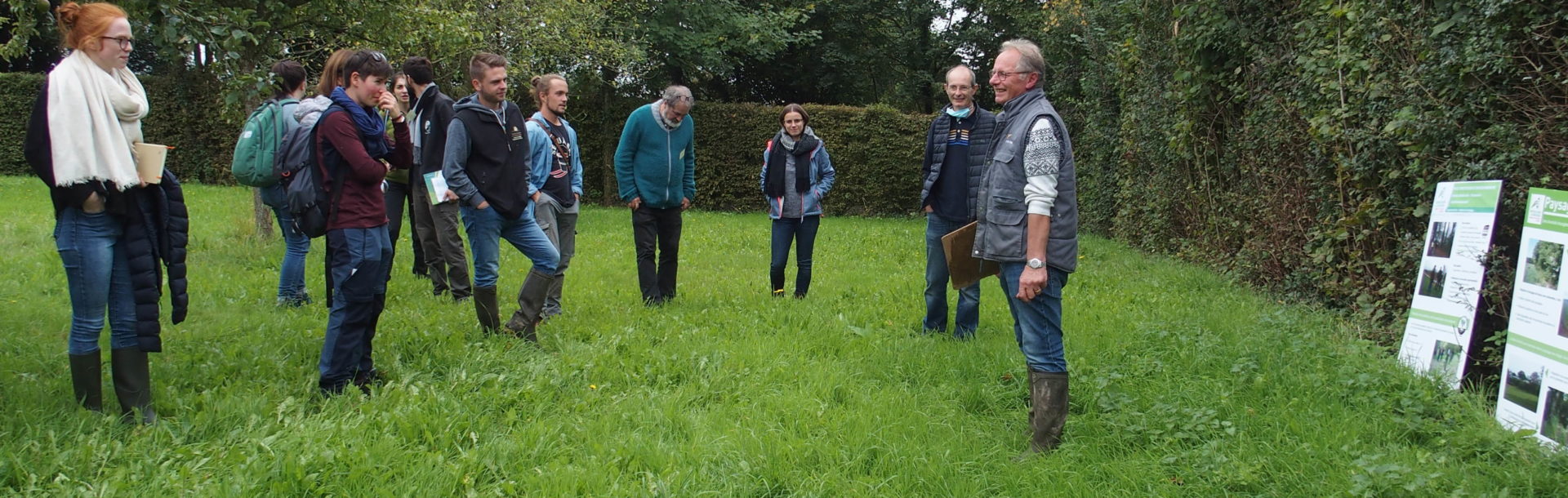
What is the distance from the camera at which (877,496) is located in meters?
3.15

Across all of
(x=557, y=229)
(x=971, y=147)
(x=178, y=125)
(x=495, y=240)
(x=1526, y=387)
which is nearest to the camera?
(x=1526, y=387)

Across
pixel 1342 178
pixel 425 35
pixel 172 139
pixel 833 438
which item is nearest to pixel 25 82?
pixel 172 139

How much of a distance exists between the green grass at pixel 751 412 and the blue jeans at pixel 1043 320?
38cm

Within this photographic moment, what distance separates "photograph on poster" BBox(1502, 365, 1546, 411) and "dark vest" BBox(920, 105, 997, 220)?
2.48 meters

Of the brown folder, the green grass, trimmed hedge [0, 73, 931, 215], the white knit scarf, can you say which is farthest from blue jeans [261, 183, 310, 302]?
trimmed hedge [0, 73, 931, 215]

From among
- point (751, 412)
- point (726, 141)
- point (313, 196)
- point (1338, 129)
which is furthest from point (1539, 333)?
point (726, 141)

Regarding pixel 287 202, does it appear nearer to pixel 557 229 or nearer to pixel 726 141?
pixel 557 229

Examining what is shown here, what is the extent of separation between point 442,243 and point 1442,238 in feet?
20.3

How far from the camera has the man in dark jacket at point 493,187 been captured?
4898 mm

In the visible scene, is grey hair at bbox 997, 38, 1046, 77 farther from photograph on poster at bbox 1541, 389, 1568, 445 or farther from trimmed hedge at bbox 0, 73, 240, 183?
trimmed hedge at bbox 0, 73, 240, 183

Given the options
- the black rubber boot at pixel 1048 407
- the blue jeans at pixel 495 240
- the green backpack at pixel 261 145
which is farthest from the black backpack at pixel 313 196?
the black rubber boot at pixel 1048 407

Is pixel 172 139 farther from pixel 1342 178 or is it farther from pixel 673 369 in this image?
pixel 1342 178

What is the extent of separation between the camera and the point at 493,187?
491cm

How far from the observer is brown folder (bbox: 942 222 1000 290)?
158 inches
